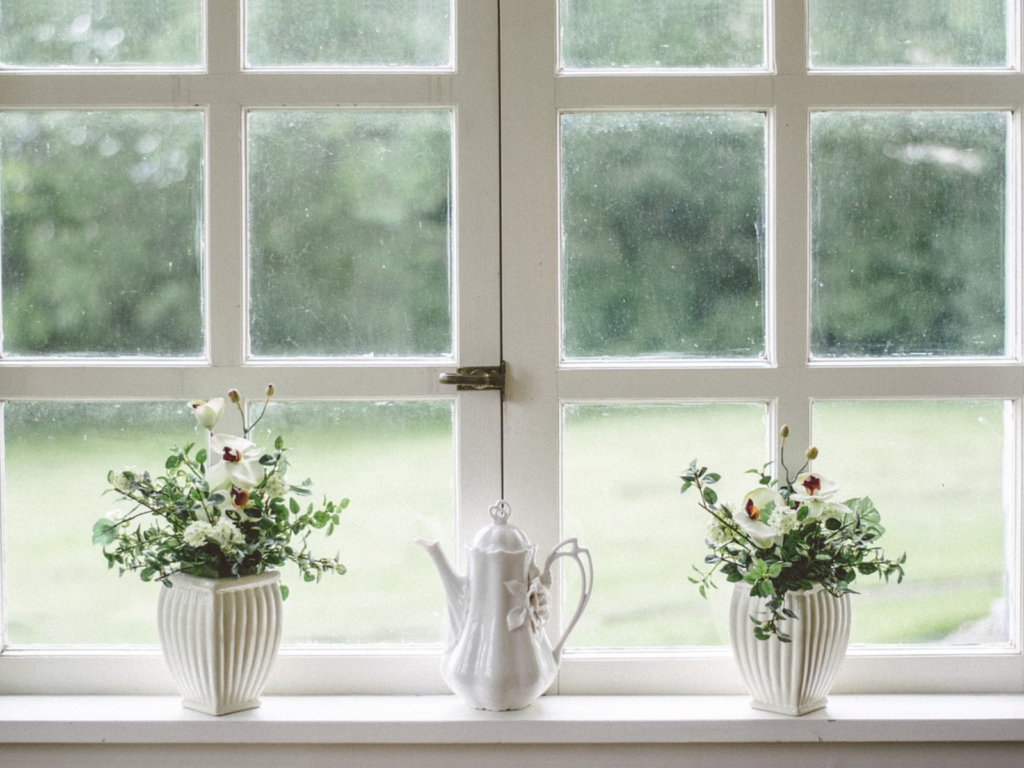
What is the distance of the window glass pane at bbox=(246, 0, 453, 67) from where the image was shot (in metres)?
1.62

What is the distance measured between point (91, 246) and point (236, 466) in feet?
1.60

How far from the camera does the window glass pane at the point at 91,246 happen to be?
162cm

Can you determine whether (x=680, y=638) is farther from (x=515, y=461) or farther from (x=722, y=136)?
(x=722, y=136)

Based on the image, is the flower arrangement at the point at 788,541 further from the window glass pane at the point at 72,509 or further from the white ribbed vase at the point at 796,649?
the window glass pane at the point at 72,509

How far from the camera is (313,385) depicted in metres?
1.60

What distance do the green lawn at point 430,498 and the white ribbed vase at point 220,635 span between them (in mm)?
151

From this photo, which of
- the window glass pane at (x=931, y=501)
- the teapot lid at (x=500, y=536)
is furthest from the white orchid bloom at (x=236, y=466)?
the window glass pane at (x=931, y=501)

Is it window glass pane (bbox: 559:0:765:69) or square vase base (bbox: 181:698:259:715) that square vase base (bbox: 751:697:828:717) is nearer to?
square vase base (bbox: 181:698:259:715)

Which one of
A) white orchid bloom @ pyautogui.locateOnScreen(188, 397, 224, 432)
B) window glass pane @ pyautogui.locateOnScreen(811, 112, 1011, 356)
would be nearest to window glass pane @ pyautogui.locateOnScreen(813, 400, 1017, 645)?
window glass pane @ pyautogui.locateOnScreen(811, 112, 1011, 356)

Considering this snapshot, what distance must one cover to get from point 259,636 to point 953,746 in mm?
1057

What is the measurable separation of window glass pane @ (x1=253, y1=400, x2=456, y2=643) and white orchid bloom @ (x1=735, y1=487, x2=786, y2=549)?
0.47 metres

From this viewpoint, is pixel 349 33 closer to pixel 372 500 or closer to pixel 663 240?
pixel 663 240

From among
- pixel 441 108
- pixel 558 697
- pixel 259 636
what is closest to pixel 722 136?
pixel 441 108

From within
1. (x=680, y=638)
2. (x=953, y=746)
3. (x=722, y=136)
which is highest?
(x=722, y=136)
